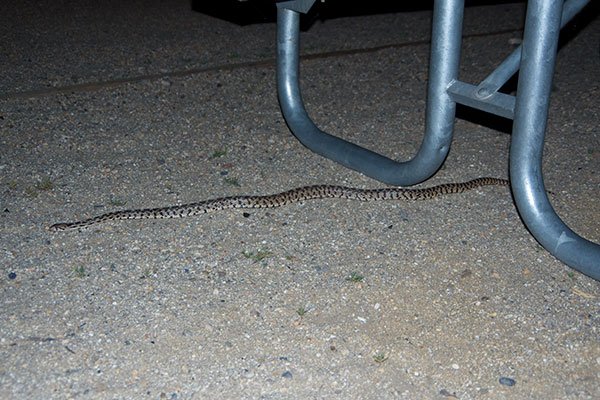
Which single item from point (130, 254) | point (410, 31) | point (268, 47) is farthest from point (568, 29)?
point (130, 254)

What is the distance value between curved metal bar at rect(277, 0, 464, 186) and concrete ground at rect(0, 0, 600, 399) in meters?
0.25

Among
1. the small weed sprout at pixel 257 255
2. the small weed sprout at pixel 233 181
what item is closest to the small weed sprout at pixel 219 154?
the small weed sprout at pixel 233 181

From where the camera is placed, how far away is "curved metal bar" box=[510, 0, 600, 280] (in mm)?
4527

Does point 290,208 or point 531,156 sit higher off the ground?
point 531,156

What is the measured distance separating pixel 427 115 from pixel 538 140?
3.60ft

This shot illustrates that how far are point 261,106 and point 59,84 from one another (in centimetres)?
277

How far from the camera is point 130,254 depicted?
534cm

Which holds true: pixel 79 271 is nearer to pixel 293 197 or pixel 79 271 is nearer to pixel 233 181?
pixel 233 181

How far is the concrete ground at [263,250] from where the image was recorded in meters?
4.08

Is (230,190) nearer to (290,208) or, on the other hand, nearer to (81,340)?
(290,208)

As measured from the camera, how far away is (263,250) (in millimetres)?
5457

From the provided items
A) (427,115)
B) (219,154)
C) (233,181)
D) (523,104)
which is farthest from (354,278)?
(219,154)

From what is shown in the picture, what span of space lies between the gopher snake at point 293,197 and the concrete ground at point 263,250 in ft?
0.34

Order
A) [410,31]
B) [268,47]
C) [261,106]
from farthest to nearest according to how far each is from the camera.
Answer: [410,31] < [268,47] < [261,106]
